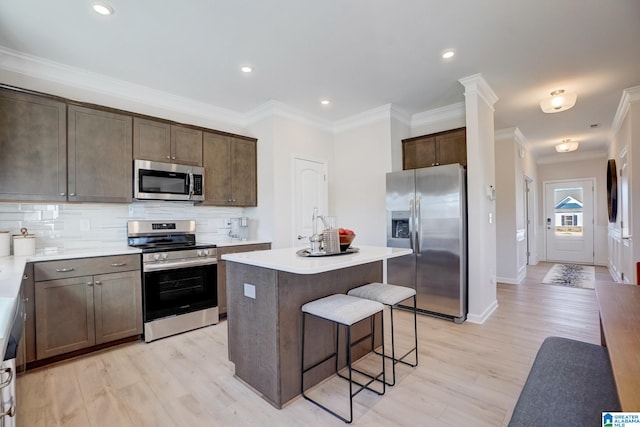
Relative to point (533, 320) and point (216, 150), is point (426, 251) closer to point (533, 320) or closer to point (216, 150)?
point (533, 320)

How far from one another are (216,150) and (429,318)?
3302 millimetres

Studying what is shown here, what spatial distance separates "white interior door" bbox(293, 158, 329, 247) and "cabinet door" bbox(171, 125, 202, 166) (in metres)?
1.28

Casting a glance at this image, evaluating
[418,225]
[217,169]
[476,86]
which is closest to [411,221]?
[418,225]

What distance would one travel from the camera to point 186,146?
3.63 metres

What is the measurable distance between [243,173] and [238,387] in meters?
2.69

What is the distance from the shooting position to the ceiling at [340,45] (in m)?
2.28

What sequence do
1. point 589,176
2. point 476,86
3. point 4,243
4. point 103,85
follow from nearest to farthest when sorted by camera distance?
point 4,243 → point 103,85 → point 476,86 → point 589,176

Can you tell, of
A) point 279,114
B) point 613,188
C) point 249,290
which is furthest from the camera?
point 613,188

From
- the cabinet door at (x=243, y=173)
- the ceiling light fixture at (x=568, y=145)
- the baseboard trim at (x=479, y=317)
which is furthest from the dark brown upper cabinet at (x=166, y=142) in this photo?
the ceiling light fixture at (x=568, y=145)

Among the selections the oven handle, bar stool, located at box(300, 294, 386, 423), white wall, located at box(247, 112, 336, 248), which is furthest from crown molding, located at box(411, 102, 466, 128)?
the oven handle

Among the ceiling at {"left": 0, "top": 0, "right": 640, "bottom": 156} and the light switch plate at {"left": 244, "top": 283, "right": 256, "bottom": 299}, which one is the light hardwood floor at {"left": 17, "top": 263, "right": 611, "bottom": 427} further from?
the ceiling at {"left": 0, "top": 0, "right": 640, "bottom": 156}

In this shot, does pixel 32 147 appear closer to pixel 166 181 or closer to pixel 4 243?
pixel 4 243

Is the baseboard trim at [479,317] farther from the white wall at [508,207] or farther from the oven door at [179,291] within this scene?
the oven door at [179,291]

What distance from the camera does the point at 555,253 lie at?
765 centimetres
